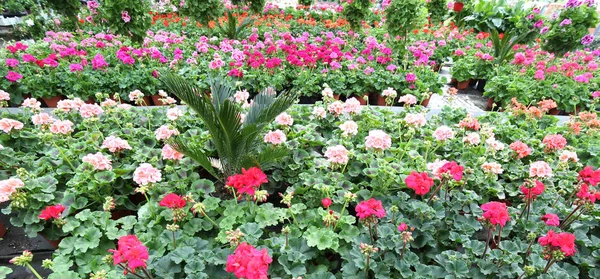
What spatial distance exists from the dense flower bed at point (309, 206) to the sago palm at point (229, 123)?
0.60ft

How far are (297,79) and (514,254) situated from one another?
380 cm

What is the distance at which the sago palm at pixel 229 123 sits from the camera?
2191mm

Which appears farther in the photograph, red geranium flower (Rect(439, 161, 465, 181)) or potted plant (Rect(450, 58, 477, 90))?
potted plant (Rect(450, 58, 477, 90))

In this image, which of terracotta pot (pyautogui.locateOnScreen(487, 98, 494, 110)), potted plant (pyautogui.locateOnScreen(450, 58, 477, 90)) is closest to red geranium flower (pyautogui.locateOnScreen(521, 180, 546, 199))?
terracotta pot (pyautogui.locateOnScreen(487, 98, 494, 110))

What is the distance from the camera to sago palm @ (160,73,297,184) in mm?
2191

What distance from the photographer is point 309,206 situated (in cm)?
251

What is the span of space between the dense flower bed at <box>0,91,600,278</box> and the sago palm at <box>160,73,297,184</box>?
0.18m

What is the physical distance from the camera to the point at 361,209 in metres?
1.78

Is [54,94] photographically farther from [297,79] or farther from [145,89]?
[297,79]

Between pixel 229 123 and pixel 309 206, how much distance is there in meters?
0.88

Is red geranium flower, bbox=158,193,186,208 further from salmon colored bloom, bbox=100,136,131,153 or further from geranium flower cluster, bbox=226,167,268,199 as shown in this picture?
salmon colored bloom, bbox=100,136,131,153

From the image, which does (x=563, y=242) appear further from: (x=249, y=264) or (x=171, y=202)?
(x=171, y=202)

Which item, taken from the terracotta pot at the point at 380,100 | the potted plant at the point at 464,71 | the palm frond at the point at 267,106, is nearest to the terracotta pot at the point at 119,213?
the palm frond at the point at 267,106

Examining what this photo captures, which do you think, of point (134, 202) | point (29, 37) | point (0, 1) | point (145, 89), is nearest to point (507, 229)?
point (134, 202)
